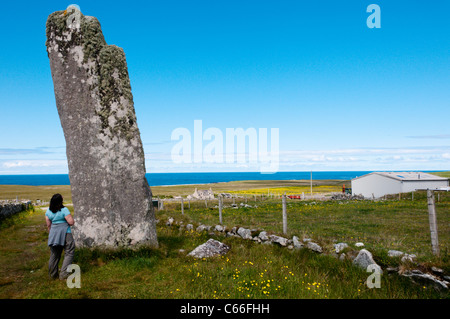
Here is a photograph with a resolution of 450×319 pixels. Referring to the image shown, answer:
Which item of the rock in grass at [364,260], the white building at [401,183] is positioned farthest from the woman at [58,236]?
the white building at [401,183]

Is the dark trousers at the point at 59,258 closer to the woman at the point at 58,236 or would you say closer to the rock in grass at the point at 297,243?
the woman at the point at 58,236

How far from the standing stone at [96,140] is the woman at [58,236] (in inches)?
52.8

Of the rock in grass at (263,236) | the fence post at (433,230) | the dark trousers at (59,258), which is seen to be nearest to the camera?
the dark trousers at (59,258)

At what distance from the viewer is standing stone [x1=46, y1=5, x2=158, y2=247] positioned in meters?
8.75

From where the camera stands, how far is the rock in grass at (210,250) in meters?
8.81

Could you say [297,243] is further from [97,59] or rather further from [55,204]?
[97,59]

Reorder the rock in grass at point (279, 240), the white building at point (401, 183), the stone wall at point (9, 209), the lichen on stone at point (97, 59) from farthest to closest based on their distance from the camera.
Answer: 1. the white building at point (401, 183)
2. the stone wall at point (9, 209)
3. the rock in grass at point (279, 240)
4. the lichen on stone at point (97, 59)

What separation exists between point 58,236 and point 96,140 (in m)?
2.90

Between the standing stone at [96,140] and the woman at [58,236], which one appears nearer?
the woman at [58,236]

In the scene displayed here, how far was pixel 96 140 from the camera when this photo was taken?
347 inches

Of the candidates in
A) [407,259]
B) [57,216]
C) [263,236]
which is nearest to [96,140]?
[57,216]

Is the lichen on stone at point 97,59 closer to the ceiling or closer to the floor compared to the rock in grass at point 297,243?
closer to the ceiling

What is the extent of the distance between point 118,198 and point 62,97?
3456 millimetres
